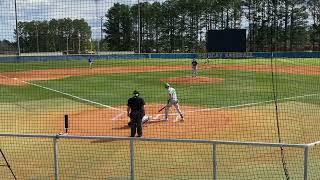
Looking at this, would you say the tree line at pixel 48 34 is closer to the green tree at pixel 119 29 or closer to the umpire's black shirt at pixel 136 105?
the green tree at pixel 119 29

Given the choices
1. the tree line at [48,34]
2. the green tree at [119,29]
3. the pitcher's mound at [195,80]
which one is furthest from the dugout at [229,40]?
the pitcher's mound at [195,80]

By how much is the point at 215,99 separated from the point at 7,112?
9.82m

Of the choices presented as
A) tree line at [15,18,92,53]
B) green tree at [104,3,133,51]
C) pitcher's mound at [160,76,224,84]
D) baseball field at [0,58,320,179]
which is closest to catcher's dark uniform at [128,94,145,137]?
baseball field at [0,58,320,179]

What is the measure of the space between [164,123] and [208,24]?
13348 mm

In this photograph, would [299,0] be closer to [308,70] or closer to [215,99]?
[215,99]

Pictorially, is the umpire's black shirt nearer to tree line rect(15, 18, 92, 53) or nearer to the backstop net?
the backstop net

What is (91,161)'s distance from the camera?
12.0 m

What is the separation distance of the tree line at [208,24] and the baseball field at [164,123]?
9.07ft

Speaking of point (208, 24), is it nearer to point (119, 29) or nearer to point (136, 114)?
point (119, 29)

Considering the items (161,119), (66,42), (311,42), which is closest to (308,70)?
(311,42)

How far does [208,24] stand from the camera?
29.0m

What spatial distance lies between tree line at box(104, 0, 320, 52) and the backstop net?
0.14 meters

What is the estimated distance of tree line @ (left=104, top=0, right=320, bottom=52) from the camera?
2084 centimetres

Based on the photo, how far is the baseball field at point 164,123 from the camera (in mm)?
11203
